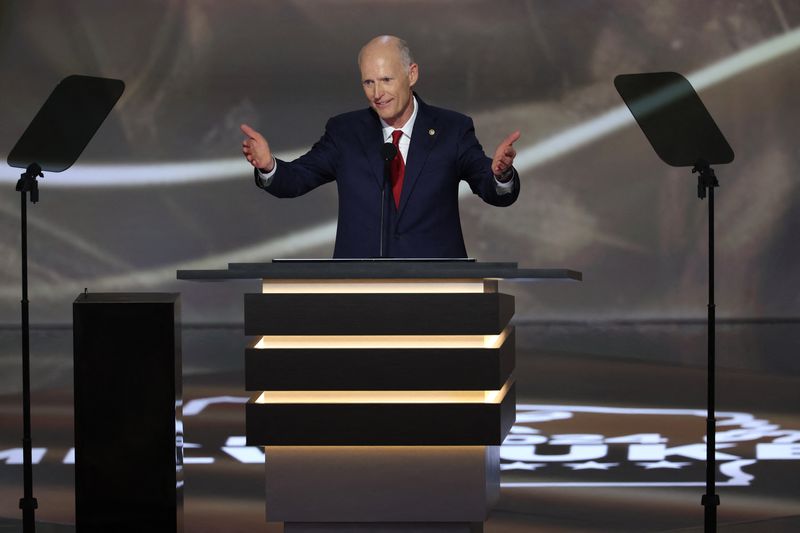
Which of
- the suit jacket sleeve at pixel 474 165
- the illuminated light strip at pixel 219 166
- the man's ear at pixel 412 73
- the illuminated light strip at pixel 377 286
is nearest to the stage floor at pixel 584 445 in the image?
the illuminated light strip at pixel 377 286

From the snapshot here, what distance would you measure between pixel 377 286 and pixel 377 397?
217mm

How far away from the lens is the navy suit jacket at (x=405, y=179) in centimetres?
295

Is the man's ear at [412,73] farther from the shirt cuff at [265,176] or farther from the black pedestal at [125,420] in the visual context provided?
the black pedestal at [125,420]

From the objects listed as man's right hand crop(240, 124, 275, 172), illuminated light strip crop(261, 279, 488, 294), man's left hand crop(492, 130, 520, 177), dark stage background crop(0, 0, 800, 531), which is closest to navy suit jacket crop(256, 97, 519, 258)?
man's right hand crop(240, 124, 275, 172)

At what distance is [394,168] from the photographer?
119 inches

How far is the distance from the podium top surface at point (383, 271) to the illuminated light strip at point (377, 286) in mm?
26

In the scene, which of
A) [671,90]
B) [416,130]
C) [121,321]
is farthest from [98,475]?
[671,90]

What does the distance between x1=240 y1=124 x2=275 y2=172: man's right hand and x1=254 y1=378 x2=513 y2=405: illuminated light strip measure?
618 mm

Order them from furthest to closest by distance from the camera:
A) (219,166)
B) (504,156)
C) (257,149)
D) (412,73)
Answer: (219,166) → (412,73) → (257,149) → (504,156)

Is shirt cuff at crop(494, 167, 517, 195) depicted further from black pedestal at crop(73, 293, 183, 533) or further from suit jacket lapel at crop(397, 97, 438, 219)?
black pedestal at crop(73, 293, 183, 533)

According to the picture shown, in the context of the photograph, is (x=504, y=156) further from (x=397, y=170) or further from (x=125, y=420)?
(x=125, y=420)

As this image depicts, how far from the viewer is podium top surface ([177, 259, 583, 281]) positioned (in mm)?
2240

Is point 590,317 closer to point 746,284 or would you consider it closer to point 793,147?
point 746,284

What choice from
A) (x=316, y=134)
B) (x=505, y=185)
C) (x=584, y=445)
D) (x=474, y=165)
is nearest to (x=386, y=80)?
(x=474, y=165)
